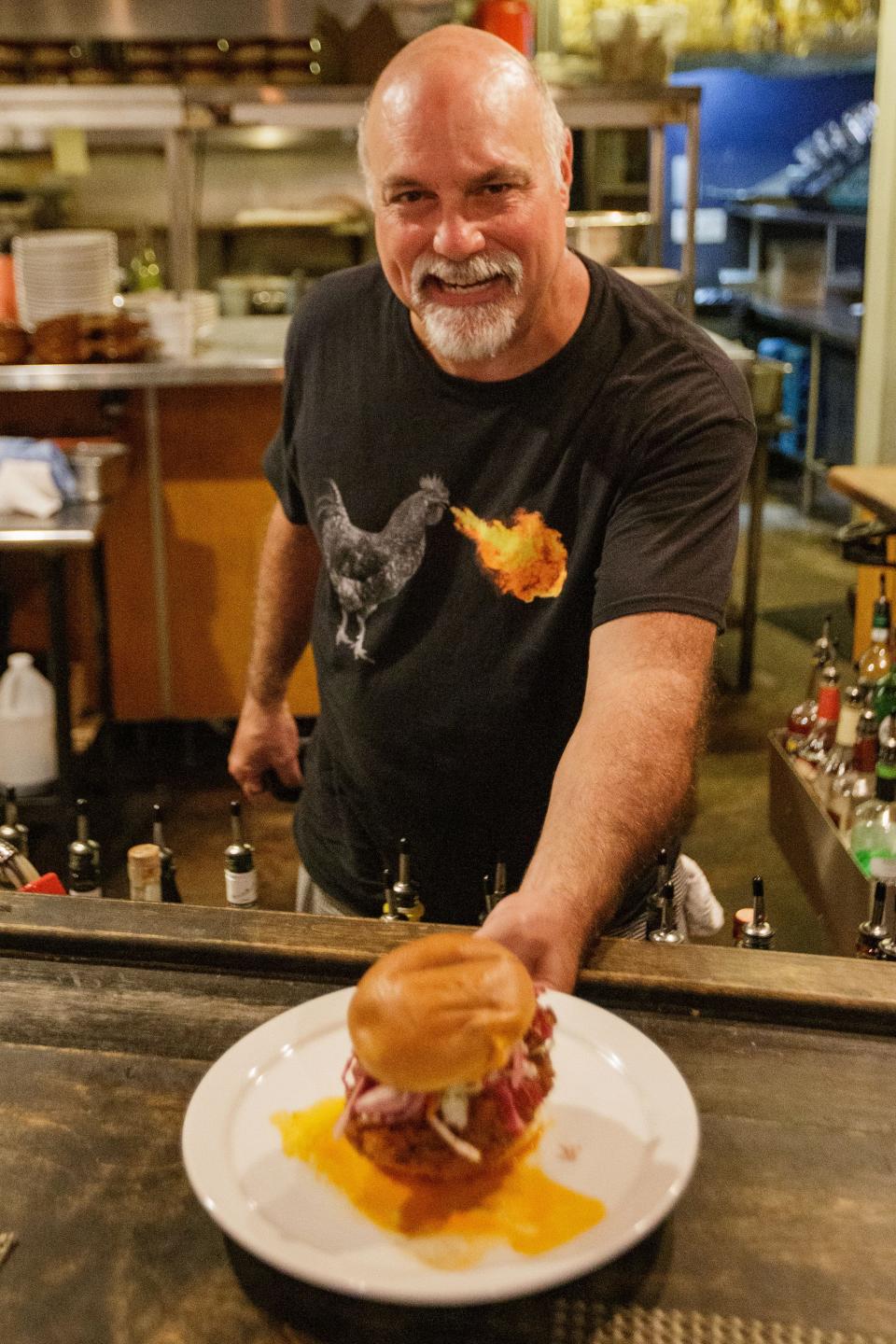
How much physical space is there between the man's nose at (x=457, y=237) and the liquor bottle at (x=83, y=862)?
833 millimetres

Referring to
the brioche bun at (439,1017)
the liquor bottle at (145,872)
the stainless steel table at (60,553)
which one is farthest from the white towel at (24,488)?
the brioche bun at (439,1017)

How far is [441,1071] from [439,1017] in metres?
0.04

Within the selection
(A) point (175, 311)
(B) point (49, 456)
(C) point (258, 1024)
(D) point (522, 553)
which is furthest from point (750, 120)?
(C) point (258, 1024)

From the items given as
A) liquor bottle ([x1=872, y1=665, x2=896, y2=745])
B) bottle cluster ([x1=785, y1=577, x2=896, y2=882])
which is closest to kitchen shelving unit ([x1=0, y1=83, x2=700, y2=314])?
bottle cluster ([x1=785, y1=577, x2=896, y2=882])

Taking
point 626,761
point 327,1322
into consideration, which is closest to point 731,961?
point 626,761

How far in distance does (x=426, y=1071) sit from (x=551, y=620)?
2.92 feet

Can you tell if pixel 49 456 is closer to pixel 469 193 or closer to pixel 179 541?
→ pixel 179 541

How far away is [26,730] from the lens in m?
3.93

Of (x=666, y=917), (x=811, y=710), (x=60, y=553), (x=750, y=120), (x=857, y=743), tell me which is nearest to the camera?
(x=666, y=917)

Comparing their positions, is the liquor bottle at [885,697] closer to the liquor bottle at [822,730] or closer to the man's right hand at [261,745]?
the liquor bottle at [822,730]

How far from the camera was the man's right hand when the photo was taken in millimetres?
2340

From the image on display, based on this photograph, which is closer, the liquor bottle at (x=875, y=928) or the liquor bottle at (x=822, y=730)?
the liquor bottle at (x=875, y=928)

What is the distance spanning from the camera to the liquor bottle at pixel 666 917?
160 cm

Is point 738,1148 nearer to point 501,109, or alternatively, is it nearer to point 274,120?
point 501,109
